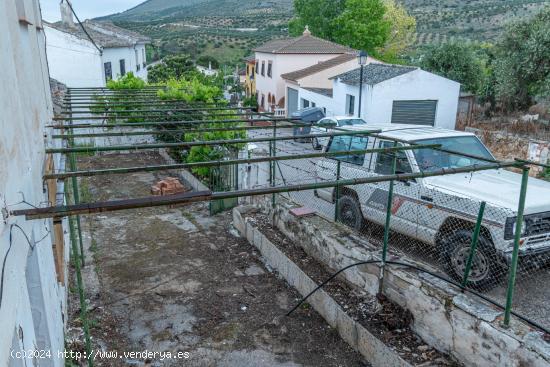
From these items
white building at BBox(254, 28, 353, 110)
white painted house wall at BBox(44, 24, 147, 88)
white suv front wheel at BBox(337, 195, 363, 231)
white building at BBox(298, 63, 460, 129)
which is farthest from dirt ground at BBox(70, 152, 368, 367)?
white building at BBox(254, 28, 353, 110)

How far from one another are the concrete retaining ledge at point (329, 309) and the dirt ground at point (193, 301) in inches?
4.8

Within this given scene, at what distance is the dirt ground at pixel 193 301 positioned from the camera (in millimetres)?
5617

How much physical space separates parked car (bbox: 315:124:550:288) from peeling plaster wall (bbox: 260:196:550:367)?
124 centimetres

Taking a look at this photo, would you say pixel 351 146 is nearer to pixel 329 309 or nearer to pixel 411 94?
pixel 329 309

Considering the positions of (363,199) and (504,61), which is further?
(504,61)

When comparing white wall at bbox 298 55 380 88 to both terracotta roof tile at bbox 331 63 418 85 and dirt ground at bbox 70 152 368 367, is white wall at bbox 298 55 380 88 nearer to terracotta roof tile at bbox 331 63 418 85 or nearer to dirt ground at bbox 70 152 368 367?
terracotta roof tile at bbox 331 63 418 85

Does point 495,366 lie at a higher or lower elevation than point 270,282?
higher

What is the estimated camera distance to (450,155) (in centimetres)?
768

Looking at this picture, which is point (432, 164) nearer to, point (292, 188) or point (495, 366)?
point (495, 366)

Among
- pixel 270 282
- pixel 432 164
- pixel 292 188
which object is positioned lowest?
pixel 270 282

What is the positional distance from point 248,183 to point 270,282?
13.5 ft

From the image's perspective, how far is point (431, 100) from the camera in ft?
70.1

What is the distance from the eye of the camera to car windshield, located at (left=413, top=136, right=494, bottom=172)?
7.59 m

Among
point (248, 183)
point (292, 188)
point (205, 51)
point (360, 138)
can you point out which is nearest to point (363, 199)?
point (360, 138)
